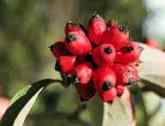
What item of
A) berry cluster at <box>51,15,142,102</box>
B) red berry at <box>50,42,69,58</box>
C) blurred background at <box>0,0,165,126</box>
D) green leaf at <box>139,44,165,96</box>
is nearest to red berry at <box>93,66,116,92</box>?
berry cluster at <box>51,15,142,102</box>

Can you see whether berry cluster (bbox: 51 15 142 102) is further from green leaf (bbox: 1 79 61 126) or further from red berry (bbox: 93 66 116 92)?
green leaf (bbox: 1 79 61 126)

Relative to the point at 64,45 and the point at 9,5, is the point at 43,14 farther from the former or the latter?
the point at 64,45

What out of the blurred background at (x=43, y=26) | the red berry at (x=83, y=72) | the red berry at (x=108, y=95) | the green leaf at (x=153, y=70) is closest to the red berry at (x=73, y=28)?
the red berry at (x=83, y=72)

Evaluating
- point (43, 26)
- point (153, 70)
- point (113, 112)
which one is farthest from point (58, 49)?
point (43, 26)

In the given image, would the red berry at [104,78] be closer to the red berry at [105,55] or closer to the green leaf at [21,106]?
the red berry at [105,55]

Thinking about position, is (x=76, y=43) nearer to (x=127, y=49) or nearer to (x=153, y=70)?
(x=127, y=49)

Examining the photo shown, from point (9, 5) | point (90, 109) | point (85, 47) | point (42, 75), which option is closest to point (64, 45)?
point (85, 47)
